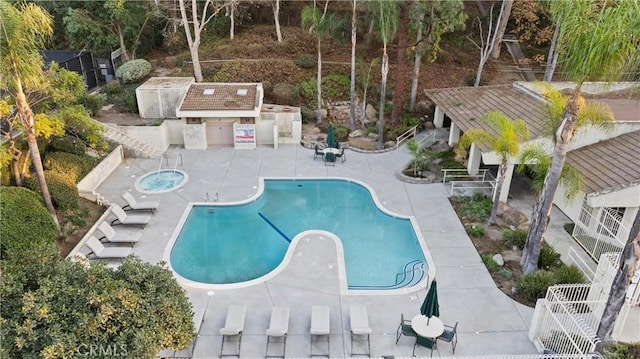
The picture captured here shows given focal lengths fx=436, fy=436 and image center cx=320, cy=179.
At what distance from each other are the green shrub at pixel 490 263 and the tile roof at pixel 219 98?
1514 cm

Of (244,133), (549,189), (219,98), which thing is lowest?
(244,133)

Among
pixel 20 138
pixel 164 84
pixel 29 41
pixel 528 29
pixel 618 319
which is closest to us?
pixel 618 319

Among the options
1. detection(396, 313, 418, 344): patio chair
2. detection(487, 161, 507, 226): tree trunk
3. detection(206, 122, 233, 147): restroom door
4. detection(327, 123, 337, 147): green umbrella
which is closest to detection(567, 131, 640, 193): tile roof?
detection(487, 161, 507, 226): tree trunk

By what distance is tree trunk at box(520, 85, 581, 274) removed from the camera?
12484 millimetres

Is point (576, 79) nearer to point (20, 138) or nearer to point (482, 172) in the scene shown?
point (482, 172)

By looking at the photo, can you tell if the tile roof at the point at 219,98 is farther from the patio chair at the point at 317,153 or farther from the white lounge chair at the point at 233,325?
the white lounge chair at the point at 233,325

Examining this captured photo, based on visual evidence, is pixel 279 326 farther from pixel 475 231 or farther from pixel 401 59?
pixel 401 59

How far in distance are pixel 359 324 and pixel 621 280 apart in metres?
6.37

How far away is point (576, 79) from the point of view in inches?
451

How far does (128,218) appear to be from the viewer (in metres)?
17.7

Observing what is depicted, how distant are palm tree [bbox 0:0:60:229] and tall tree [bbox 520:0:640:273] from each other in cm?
1554

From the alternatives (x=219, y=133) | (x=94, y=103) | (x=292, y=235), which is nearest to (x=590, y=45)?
(x=292, y=235)

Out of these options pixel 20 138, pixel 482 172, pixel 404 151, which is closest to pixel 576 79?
pixel 482 172

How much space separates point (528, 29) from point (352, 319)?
1116 inches
